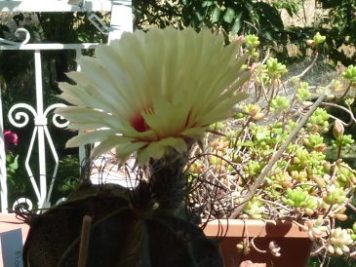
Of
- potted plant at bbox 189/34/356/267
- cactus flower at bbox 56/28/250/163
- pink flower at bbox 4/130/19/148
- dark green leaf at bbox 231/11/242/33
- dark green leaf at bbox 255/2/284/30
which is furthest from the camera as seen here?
pink flower at bbox 4/130/19/148

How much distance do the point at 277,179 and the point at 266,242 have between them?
9cm

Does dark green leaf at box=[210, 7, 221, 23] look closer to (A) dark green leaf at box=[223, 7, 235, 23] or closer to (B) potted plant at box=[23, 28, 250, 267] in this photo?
(A) dark green leaf at box=[223, 7, 235, 23]

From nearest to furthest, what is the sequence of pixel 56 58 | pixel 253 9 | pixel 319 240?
1. pixel 319 240
2. pixel 253 9
3. pixel 56 58

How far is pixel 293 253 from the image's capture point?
3.05 feet

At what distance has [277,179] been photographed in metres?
0.97

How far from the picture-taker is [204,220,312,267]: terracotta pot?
0.90 meters

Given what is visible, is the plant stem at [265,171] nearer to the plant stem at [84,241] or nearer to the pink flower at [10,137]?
the plant stem at [84,241]

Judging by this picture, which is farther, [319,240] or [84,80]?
[319,240]

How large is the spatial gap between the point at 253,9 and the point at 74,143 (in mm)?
1744

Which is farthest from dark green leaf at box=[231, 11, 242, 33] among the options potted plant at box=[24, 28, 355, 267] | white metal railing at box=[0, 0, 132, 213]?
potted plant at box=[24, 28, 355, 267]

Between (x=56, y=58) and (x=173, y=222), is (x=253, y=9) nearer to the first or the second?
(x=56, y=58)

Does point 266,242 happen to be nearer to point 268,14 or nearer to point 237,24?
point 237,24

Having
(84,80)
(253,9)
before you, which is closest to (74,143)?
(84,80)

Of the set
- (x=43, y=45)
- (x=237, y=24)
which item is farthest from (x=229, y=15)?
(x=43, y=45)
